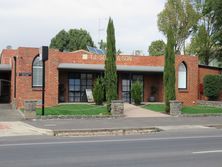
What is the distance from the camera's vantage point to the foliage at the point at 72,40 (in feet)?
255

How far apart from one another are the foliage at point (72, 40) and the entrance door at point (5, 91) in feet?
134

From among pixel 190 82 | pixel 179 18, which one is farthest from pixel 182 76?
pixel 179 18

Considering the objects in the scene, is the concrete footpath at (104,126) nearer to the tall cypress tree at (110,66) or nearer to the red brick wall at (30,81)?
the tall cypress tree at (110,66)

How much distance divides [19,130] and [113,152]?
289 inches

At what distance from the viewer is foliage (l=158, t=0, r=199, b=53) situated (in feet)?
159

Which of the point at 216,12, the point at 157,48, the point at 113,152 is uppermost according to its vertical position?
the point at 216,12

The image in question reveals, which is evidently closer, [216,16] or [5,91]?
[5,91]

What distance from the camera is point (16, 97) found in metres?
30.2

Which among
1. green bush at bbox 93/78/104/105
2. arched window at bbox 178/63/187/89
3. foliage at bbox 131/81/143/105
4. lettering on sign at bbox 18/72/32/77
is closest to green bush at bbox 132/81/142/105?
foliage at bbox 131/81/143/105

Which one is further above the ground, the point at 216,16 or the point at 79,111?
the point at 216,16

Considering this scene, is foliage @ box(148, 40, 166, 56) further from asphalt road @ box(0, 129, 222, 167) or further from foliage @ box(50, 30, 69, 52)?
asphalt road @ box(0, 129, 222, 167)

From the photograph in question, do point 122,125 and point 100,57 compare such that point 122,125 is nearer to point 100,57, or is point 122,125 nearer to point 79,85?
point 79,85

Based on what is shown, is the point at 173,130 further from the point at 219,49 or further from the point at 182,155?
the point at 219,49

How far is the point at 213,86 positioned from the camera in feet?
110
